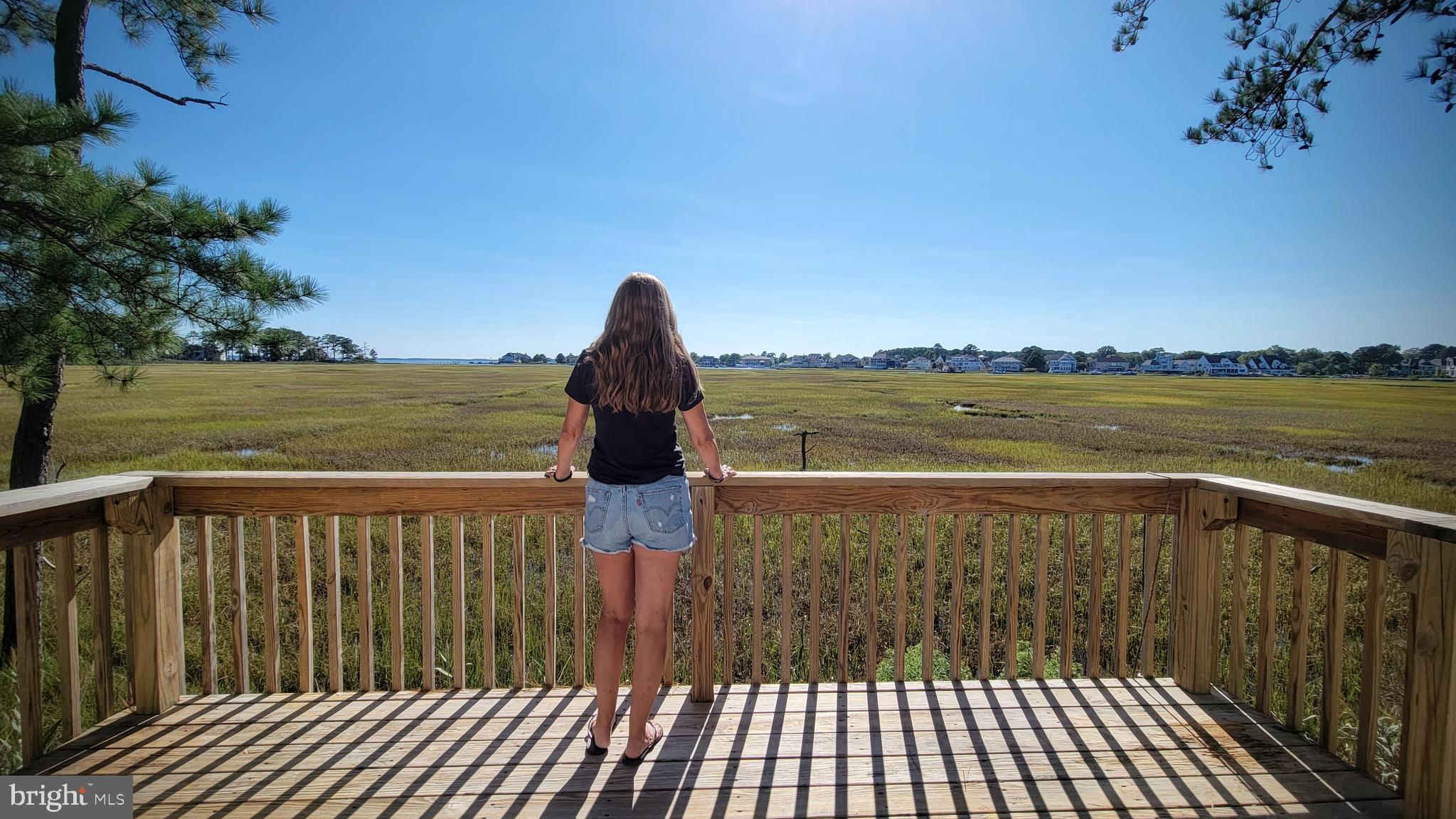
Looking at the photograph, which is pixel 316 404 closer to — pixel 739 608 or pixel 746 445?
pixel 746 445

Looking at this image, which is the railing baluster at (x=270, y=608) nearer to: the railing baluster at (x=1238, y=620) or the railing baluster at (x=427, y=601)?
the railing baluster at (x=427, y=601)

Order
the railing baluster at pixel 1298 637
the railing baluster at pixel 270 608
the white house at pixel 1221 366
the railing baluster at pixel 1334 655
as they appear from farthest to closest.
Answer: the white house at pixel 1221 366
the railing baluster at pixel 270 608
the railing baluster at pixel 1298 637
the railing baluster at pixel 1334 655

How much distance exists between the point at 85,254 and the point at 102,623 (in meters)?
1.59

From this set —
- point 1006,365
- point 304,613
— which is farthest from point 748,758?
point 1006,365

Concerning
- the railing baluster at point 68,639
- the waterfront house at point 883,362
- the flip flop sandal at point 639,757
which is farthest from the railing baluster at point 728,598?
the waterfront house at point 883,362

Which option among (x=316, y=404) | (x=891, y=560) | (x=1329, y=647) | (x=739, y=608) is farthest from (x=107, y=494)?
(x=316, y=404)

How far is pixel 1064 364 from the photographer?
7794 cm

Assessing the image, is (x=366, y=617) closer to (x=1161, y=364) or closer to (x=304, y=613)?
(x=304, y=613)

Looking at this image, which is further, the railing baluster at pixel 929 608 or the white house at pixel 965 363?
the white house at pixel 965 363

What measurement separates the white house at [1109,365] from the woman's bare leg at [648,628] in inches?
3012

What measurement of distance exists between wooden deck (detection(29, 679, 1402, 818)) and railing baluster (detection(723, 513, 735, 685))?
0.12m

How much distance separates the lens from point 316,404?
25.3 metres

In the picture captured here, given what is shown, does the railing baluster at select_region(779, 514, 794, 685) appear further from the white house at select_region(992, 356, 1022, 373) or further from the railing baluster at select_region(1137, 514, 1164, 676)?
the white house at select_region(992, 356, 1022, 373)

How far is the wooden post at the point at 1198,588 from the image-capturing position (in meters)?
2.79
